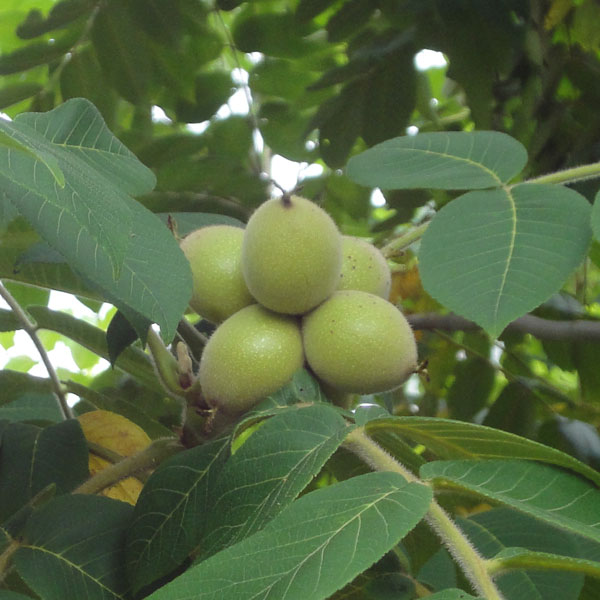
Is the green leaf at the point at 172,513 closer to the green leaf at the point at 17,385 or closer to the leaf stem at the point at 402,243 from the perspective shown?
the leaf stem at the point at 402,243

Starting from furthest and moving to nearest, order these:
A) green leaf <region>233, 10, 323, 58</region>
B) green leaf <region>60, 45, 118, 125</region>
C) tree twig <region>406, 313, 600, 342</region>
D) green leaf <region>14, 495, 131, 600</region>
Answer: green leaf <region>233, 10, 323, 58</region> < green leaf <region>60, 45, 118, 125</region> < tree twig <region>406, 313, 600, 342</region> < green leaf <region>14, 495, 131, 600</region>

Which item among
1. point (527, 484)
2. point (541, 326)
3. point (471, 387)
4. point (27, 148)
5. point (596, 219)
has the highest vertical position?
point (27, 148)

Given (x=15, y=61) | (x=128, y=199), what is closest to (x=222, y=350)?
(x=128, y=199)

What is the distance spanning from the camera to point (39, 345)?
131cm

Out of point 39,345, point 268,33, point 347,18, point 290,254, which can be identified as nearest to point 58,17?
point 268,33

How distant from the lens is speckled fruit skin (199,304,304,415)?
3.25 feet

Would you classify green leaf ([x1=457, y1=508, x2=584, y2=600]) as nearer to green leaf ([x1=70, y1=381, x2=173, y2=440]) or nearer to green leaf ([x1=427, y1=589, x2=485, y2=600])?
green leaf ([x1=427, y1=589, x2=485, y2=600])

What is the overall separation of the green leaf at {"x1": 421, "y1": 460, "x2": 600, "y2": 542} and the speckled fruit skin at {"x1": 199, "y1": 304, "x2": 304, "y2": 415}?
31 centimetres

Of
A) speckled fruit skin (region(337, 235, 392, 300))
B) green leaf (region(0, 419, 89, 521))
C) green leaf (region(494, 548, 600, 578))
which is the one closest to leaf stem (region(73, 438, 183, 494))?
green leaf (region(0, 419, 89, 521))

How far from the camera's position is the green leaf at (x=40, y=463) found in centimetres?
107

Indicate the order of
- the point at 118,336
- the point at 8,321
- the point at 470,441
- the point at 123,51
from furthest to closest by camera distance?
the point at 123,51 → the point at 8,321 → the point at 118,336 → the point at 470,441

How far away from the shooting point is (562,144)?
1.96m

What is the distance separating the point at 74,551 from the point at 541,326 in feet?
3.55

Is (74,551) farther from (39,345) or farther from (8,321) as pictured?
(8,321)
